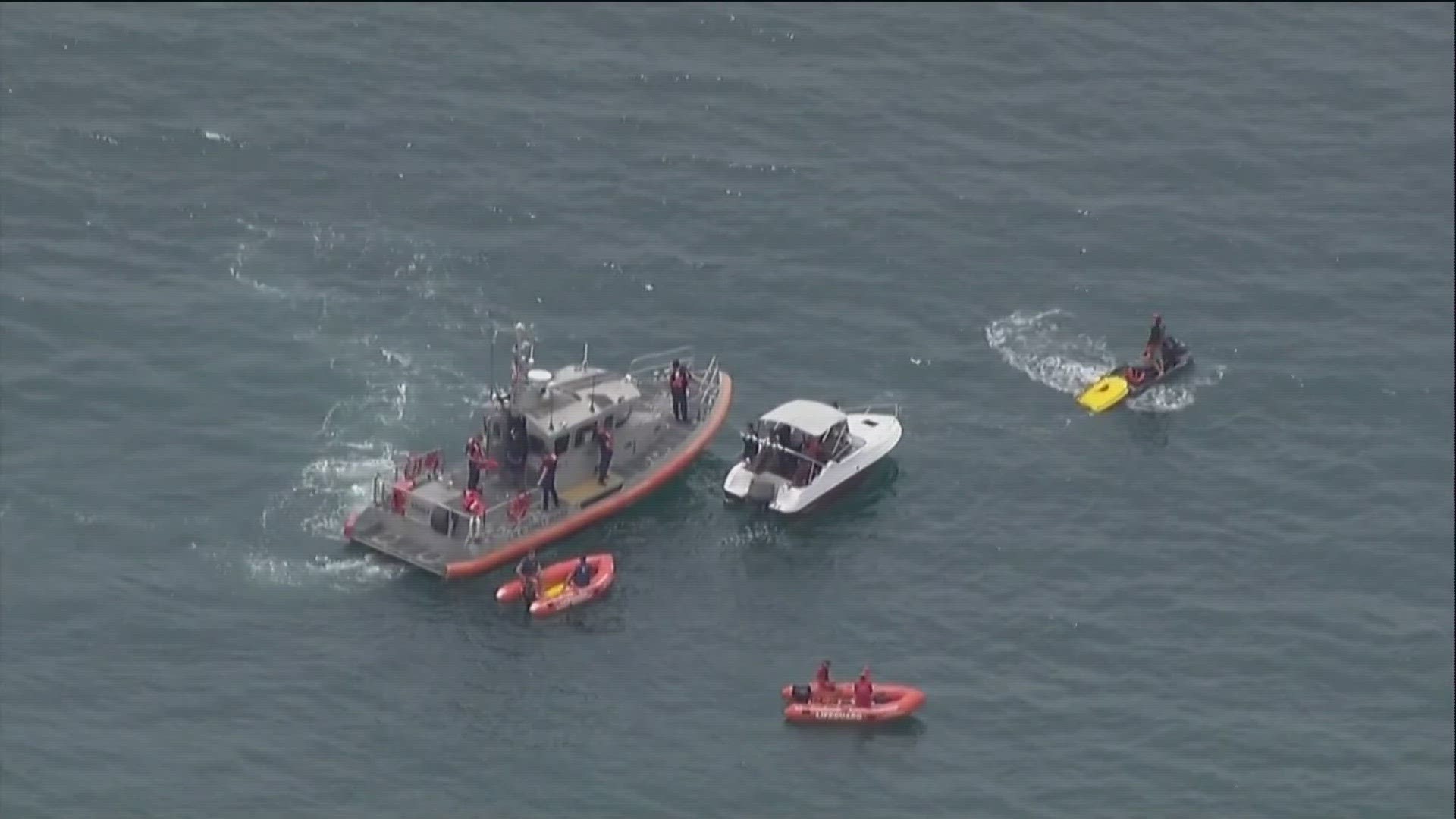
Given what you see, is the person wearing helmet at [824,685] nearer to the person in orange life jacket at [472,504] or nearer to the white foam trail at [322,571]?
the person in orange life jacket at [472,504]

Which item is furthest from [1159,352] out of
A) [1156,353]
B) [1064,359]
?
[1064,359]

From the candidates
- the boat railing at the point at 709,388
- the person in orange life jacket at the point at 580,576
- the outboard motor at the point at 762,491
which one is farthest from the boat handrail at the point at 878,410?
the person in orange life jacket at the point at 580,576

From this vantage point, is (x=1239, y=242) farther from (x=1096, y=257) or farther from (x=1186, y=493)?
(x=1186, y=493)

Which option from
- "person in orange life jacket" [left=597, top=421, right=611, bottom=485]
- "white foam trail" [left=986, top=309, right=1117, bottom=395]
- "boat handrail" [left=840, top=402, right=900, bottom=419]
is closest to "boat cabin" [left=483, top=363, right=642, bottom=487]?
"person in orange life jacket" [left=597, top=421, right=611, bottom=485]

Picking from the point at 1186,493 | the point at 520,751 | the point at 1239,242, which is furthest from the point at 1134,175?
the point at 520,751

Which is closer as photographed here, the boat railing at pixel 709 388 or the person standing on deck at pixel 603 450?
the person standing on deck at pixel 603 450

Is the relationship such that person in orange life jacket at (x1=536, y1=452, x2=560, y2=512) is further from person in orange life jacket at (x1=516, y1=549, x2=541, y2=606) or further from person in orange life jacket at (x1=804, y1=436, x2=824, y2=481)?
person in orange life jacket at (x1=804, y1=436, x2=824, y2=481)
